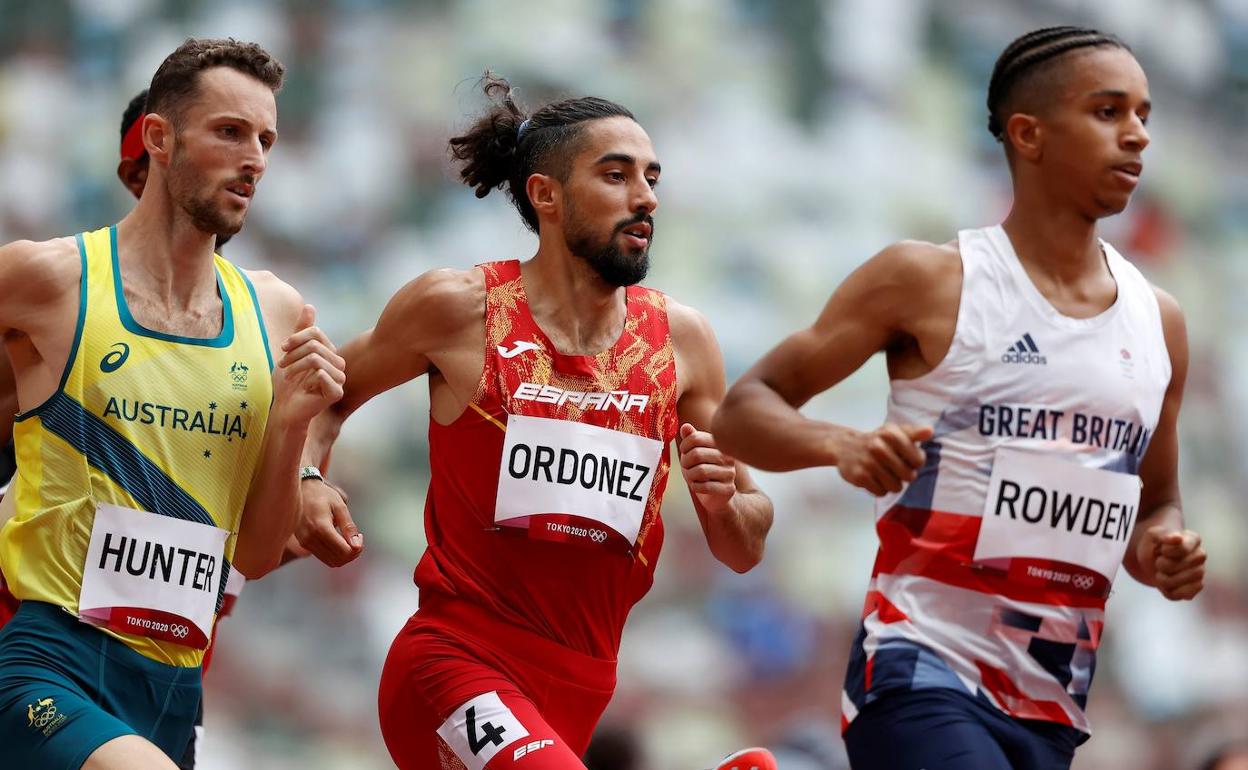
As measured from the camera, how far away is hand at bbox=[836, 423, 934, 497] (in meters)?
3.61

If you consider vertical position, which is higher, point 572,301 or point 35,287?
point 572,301

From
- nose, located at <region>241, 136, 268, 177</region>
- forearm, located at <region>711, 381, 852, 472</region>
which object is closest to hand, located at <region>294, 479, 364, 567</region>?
nose, located at <region>241, 136, 268, 177</region>

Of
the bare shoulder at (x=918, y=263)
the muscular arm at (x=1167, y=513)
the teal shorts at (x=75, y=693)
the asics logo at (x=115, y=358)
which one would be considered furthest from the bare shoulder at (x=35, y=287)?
the muscular arm at (x=1167, y=513)

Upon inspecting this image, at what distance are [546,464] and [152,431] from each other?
1047mm

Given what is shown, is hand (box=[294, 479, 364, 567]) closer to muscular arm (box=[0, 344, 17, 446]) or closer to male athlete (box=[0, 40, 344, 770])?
male athlete (box=[0, 40, 344, 770])

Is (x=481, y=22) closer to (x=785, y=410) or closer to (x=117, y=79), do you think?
(x=117, y=79)

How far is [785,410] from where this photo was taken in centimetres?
418

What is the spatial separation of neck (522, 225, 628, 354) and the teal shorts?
1.39 metres

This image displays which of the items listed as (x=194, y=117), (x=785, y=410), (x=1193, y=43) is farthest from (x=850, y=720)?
(x=1193, y=43)

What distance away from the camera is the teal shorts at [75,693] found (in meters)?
4.02

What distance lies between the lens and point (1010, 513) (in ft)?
13.4

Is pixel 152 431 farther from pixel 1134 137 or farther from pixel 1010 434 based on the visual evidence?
pixel 1134 137

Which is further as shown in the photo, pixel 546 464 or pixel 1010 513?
pixel 546 464

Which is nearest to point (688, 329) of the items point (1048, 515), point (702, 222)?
point (1048, 515)
